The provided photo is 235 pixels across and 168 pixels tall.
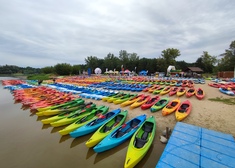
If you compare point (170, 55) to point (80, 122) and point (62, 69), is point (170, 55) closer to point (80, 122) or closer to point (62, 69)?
point (80, 122)

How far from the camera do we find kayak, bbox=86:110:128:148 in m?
5.82

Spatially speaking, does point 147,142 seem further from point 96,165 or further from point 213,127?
point 213,127

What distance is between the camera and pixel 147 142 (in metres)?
5.40

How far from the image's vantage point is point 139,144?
18.4 ft

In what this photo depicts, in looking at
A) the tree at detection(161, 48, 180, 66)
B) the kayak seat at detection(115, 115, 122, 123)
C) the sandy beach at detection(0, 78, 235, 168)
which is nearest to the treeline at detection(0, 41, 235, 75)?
the tree at detection(161, 48, 180, 66)

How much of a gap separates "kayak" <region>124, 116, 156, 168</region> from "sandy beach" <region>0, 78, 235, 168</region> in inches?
21.5

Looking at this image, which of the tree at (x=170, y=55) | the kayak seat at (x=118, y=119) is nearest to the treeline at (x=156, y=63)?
the tree at (x=170, y=55)

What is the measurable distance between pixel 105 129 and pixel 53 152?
2777 mm

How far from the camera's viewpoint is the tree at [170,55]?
42.8 m

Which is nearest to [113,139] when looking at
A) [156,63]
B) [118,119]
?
[118,119]

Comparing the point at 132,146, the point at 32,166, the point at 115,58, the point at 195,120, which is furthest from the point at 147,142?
the point at 115,58

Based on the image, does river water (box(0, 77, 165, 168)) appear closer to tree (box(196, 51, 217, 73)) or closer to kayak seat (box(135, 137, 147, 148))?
kayak seat (box(135, 137, 147, 148))

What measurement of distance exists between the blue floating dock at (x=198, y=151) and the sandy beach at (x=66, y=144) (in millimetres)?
1201

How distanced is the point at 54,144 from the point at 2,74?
106 meters
